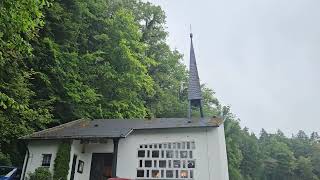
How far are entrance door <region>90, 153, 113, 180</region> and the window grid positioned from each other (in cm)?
200

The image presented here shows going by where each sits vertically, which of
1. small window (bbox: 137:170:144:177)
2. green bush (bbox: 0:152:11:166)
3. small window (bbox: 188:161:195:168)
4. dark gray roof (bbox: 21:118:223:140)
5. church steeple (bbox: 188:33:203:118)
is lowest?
small window (bbox: 137:170:144:177)

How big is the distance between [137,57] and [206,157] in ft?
54.1

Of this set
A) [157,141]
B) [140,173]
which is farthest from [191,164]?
[140,173]

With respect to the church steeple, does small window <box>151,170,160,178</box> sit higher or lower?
lower

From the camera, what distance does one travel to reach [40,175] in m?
16.2

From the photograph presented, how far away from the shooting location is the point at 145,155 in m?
17.8

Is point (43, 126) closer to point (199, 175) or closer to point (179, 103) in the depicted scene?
point (199, 175)

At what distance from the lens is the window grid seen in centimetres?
1734

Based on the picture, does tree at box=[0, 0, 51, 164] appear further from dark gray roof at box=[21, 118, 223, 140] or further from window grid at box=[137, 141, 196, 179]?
window grid at box=[137, 141, 196, 179]

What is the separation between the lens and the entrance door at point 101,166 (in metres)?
18.7

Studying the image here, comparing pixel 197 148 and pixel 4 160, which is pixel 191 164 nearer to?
pixel 197 148

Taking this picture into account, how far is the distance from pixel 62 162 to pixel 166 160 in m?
5.05

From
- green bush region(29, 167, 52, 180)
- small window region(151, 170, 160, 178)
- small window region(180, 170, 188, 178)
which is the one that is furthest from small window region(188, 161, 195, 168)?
green bush region(29, 167, 52, 180)

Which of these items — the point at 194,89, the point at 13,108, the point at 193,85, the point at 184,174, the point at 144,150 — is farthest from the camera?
the point at 193,85
